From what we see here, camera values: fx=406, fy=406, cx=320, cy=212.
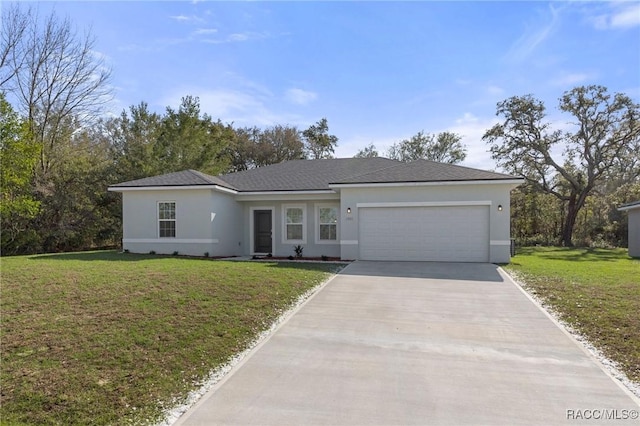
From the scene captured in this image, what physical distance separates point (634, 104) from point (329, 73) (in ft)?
72.9

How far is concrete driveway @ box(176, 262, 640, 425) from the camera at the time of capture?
3.81 metres

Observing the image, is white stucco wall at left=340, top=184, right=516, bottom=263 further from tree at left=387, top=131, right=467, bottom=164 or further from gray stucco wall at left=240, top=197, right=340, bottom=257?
tree at left=387, top=131, right=467, bottom=164

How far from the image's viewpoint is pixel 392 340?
5902mm

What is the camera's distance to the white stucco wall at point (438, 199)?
527 inches

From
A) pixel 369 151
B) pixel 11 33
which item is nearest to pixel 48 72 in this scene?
pixel 11 33

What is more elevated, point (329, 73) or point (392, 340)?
point (329, 73)

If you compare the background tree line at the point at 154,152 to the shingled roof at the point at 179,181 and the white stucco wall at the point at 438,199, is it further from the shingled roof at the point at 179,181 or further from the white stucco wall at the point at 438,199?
the white stucco wall at the point at 438,199

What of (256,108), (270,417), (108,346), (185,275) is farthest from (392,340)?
(256,108)

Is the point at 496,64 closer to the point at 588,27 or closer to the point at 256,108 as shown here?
the point at 588,27

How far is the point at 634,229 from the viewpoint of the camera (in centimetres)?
1981

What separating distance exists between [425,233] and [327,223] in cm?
404

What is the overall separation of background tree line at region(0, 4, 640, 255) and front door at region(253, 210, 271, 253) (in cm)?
860

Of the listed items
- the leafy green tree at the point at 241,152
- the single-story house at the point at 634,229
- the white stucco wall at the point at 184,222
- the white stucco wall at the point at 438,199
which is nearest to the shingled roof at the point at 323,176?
the white stucco wall at the point at 438,199

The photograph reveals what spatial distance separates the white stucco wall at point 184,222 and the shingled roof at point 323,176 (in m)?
0.49
